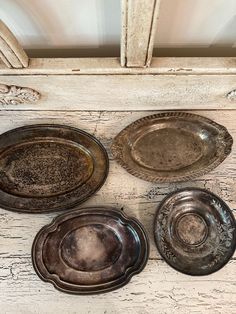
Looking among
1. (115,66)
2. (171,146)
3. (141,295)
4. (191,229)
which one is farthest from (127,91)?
(141,295)

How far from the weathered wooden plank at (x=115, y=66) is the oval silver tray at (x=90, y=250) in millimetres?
365

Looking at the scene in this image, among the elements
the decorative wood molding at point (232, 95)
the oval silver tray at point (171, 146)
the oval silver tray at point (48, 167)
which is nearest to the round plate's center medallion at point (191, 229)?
the oval silver tray at point (171, 146)

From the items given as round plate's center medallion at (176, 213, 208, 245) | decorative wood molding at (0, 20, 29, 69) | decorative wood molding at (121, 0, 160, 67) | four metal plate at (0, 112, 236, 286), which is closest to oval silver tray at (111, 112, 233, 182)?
four metal plate at (0, 112, 236, 286)

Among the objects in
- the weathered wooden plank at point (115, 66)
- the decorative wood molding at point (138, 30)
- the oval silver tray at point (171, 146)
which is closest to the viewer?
the decorative wood molding at point (138, 30)

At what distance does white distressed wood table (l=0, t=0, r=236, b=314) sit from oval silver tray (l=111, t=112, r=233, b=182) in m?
0.03

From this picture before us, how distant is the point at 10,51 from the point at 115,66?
0.83 feet

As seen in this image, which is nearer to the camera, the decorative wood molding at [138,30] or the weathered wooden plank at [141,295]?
the decorative wood molding at [138,30]

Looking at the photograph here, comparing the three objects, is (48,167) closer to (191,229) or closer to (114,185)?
(114,185)

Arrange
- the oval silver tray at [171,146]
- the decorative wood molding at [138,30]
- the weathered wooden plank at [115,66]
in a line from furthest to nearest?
the oval silver tray at [171,146], the weathered wooden plank at [115,66], the decorative wood molding at [138,30]

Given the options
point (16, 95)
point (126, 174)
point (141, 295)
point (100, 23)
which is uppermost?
point (100, 23)

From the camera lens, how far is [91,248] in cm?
88

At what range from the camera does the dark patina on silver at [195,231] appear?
85 cm

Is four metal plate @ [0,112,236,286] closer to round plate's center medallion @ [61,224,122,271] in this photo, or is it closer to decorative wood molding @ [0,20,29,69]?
round plate's center medallion @ [61,224,122,271]

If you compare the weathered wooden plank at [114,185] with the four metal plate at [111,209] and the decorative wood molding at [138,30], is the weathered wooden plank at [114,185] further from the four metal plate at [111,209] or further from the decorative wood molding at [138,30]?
the decorative wood molding at [138,30]
